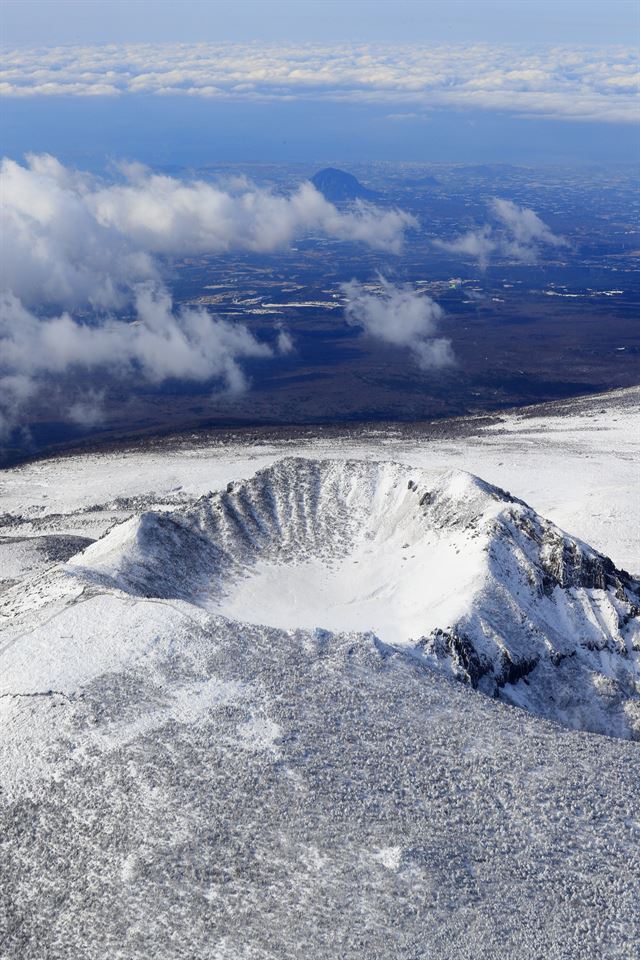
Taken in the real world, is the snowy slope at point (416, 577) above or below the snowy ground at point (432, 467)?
above

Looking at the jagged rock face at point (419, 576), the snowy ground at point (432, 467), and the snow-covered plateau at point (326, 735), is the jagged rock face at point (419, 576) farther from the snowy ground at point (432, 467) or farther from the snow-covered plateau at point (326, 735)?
the snowy ground at point (432, 467)

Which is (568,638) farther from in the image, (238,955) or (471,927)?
(238,955)

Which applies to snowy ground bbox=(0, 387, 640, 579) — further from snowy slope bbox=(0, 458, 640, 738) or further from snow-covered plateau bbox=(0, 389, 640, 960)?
snow-covered plateau bbox=(0, 389, 640, 960)

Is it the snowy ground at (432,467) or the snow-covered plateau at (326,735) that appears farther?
the snowy ground at (432,467)

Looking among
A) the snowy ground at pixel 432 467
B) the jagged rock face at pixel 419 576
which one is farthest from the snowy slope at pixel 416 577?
the snowy ground at pixel 432 467

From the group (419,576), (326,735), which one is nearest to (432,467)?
(419,576)

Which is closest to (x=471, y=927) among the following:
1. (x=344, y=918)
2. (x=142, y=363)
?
(x=344, y=918)
